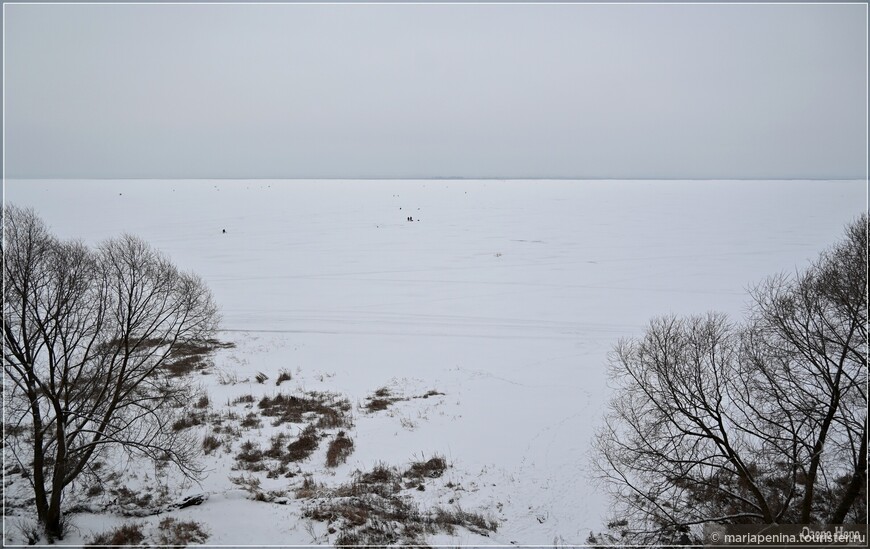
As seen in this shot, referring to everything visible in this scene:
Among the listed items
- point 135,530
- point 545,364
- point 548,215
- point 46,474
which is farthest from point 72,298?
point 548,215

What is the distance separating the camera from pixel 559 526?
13117 millimetres

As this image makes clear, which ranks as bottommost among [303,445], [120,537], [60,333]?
[120,537]

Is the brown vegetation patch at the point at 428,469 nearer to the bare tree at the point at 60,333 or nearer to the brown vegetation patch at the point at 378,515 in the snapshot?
the brown vegetation patch at the point at 378,515

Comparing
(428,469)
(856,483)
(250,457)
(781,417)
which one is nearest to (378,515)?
(428,469)

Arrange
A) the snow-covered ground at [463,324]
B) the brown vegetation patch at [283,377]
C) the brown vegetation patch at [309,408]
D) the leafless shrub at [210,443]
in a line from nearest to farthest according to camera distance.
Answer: the snow-covered ground at [463,324]
the leafless shrub at [210,443]
the brown vegetation patch at [309,408]
the brown vegetation patch at [283,377]

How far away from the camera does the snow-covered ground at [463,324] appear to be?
14.2 meters

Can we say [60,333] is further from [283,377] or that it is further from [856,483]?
[856,483]

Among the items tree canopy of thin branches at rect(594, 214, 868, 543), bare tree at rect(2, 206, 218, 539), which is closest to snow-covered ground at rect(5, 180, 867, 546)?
bare tree at rect(2, 206, 218, 539)

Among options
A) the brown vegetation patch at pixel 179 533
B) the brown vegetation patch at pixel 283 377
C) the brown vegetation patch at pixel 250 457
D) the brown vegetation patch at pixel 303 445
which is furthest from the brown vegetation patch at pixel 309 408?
the brown vegetation patch at pixel 179 533

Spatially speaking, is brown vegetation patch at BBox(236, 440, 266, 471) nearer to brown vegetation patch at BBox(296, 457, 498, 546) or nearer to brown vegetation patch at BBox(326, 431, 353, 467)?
brown vegetation patch at BBox(296, 457, 498, 546)

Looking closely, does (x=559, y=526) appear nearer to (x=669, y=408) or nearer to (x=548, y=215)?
(x=669, y=408)

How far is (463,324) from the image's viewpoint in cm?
2822

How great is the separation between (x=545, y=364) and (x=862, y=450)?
42.5 ft

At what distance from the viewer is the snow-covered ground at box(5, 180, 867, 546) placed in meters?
14.2
